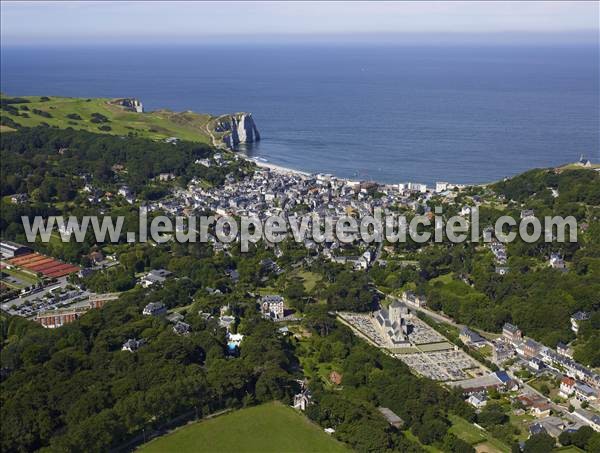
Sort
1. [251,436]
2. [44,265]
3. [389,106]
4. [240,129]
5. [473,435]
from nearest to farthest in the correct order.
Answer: [251,436], [473,435], [44,265], [240,129], [389,106]

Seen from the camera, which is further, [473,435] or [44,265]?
[44,265]

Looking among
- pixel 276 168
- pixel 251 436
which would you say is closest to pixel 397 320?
pixel 251 436

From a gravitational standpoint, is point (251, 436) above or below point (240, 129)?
below

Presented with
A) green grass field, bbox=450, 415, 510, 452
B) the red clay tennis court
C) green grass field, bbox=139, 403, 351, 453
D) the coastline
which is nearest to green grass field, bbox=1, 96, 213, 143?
the coastline

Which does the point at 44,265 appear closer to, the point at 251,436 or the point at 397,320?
the point at 397,320

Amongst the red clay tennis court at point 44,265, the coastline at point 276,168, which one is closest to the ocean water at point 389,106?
the coastline at point 276,168

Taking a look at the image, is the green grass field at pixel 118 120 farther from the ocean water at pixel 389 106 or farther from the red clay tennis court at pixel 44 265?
the red clay tennis court at pixel 44 265

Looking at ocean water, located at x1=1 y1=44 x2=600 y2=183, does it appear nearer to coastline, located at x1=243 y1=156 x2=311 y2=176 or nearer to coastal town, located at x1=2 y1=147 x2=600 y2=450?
coastline, located at x1=243 y1=156 x2=311 y2=176
